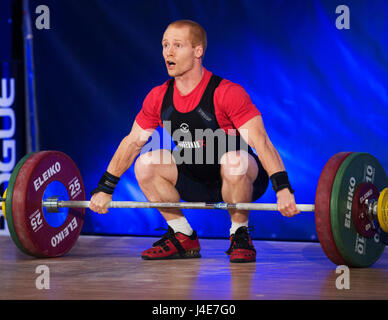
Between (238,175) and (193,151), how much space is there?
0.77ft

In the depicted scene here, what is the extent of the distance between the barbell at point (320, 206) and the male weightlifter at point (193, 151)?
158mm

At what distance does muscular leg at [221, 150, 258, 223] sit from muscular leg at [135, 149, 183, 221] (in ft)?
0.76

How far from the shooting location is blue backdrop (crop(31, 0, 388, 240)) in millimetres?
3240

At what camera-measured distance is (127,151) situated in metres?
2.71

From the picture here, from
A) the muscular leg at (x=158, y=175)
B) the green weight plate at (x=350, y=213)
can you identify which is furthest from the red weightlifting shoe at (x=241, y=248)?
the green weight plate at (x=350, y=213)

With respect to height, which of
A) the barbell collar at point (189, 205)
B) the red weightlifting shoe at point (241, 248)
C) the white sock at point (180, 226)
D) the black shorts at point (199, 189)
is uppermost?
the black shorts at point (199, 189)

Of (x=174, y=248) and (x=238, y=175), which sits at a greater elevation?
(x=238, y=175)

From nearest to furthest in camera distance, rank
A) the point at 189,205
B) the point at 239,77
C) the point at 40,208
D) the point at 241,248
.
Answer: the point at 189,205 < the point at 241,248 < the point at 40,208 < the point at 239,77

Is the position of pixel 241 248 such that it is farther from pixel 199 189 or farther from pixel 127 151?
pixel 127 151

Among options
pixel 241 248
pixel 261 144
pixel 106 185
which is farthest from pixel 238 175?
pixel 106 185

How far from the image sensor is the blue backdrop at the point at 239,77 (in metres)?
3.24

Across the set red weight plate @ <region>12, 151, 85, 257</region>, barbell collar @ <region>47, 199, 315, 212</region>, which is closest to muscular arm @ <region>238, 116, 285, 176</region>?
barbell collar @ <region>47, 199, 315, 212</region>

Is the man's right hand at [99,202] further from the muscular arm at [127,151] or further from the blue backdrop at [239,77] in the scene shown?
the blue backdrop at [239,77]
